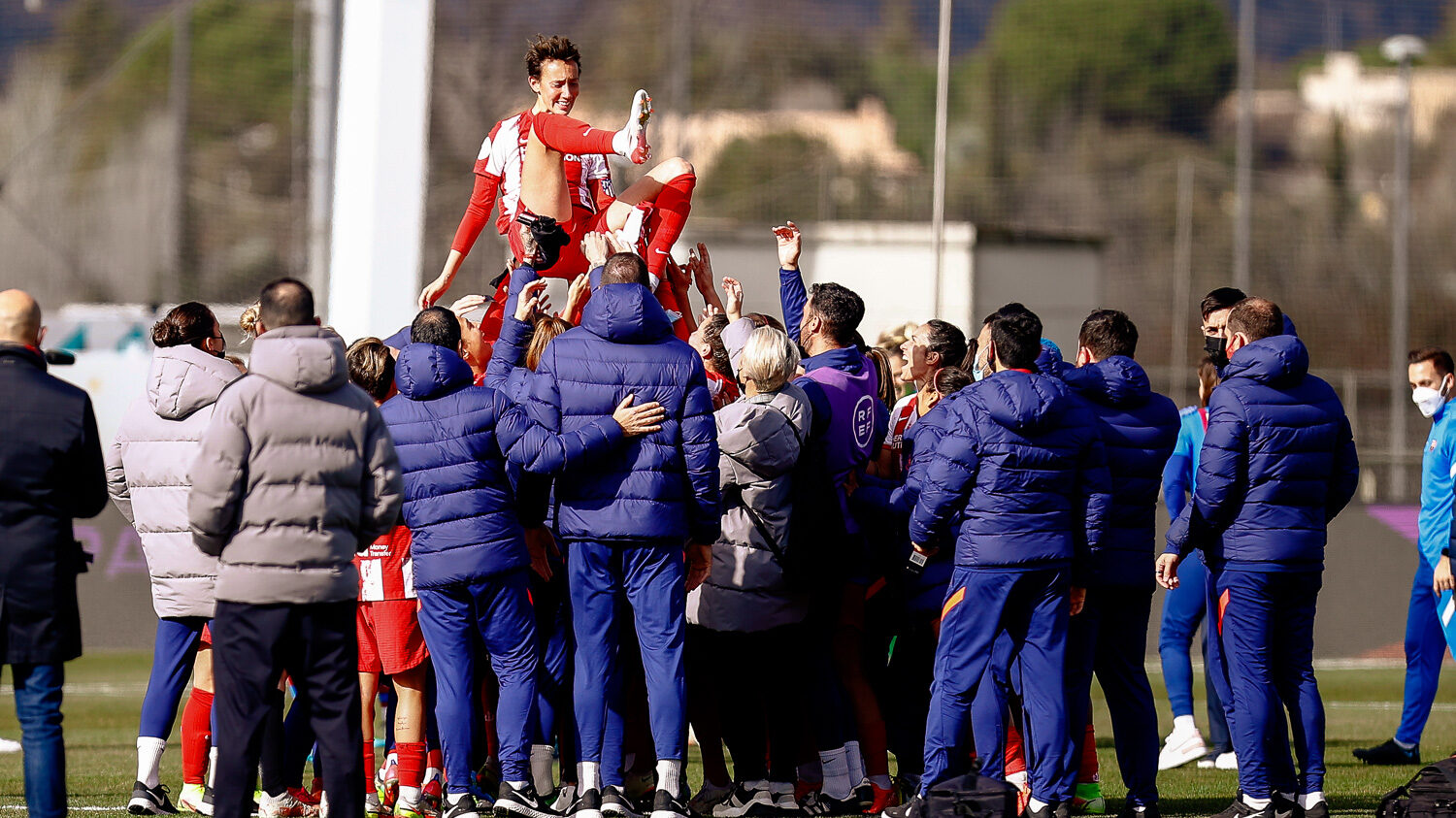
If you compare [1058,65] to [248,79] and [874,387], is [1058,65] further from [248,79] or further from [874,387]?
[874,387]

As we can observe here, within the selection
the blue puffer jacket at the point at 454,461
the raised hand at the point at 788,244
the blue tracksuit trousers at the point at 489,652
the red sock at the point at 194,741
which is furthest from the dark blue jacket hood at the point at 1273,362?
the red sock at the point at 194,741

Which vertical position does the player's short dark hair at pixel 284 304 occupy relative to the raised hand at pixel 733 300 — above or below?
below

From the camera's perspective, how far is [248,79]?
1919 inches

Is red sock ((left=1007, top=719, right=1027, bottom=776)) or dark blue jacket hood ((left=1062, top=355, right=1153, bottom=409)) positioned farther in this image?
red sock ((left=1007, top=719, right=1027, bottom=776))

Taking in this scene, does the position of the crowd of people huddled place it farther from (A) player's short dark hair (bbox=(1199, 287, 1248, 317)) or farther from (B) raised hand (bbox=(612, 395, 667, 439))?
(A) player's short dark hair (bbox=(1199, 287, 1248, 317))

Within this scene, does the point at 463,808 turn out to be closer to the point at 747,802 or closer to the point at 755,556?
the point at 747,802

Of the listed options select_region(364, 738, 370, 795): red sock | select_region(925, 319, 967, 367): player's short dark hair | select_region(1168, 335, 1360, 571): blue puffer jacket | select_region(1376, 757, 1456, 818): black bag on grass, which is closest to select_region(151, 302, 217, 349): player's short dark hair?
select_region(364, 738, 370, 795): red sock

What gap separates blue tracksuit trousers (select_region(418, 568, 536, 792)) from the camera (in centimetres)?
699

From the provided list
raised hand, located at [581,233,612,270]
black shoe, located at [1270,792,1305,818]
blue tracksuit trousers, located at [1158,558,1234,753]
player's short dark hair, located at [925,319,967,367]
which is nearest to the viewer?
black shoe, located at [1270,792,1305,818]

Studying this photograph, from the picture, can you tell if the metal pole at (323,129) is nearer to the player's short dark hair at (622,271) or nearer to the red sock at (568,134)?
the red sock at (568,134)

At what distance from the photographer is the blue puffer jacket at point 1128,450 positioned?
7.37m

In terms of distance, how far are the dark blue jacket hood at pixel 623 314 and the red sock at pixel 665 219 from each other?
155 cm

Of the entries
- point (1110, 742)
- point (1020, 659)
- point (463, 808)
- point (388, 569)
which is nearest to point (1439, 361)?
point (1110, 742)

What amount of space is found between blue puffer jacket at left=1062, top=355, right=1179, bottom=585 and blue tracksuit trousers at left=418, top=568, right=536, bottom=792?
2.33 meters
